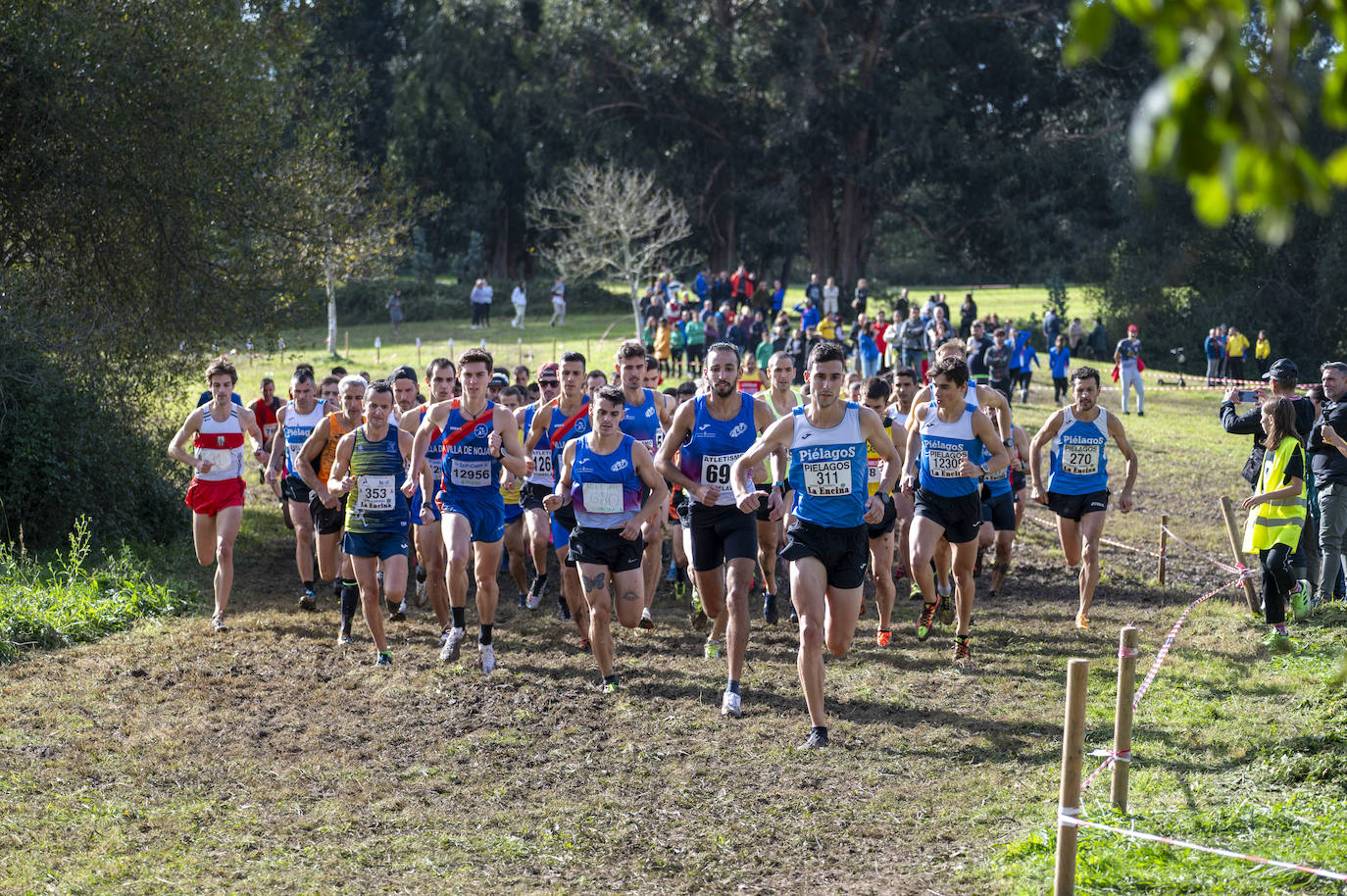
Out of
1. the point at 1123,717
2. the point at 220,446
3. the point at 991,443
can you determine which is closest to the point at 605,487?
the point at 991,443

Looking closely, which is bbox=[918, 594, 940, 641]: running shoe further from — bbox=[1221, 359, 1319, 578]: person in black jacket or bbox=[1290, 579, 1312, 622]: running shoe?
bbox=[1290, 579, 1312, 622]: running shoe

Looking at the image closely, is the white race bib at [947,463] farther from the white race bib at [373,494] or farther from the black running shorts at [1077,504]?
the white race bib at [373,494]

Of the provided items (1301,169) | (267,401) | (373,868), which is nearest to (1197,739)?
(373,868)

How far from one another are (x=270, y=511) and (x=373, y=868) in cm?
1115

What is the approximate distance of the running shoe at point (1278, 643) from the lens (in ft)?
30.4

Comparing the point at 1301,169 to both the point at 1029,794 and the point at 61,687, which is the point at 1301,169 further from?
the point at 61,687

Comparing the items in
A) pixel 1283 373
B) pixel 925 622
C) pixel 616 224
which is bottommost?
pixel 925 622

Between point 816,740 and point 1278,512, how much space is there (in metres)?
3.99

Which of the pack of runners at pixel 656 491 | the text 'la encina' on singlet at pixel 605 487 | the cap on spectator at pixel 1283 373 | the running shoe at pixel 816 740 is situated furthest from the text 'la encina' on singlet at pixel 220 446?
the cap on spectator at pixel 1283 373

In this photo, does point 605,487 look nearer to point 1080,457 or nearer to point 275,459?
point 1080,457

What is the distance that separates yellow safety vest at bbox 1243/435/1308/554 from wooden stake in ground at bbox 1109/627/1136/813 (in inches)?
147

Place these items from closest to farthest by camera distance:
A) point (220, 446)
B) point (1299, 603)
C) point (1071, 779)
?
point (1071, 779) → point (1299, 603) → point (220, 446)

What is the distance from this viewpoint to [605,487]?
27.5 ft

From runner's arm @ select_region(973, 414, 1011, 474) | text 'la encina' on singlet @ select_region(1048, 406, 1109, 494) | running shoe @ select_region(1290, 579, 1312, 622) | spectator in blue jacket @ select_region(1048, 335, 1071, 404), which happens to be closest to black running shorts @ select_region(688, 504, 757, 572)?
runner's arm @ select_region(973, 414, 1011, 474)
